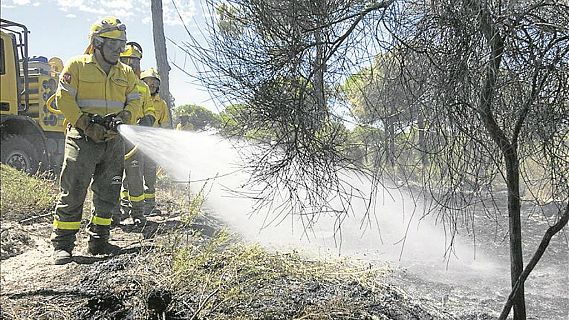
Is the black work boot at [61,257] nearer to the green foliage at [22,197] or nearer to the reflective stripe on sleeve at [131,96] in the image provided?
the reflective stripe on sleeve at [131,96]

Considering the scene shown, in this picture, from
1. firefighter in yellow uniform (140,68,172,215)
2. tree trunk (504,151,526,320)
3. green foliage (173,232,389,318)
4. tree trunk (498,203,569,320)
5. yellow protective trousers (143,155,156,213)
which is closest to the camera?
tree trunk (498,203,569,320)

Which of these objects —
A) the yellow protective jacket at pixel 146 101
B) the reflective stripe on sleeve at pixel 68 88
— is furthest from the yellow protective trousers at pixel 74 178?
the yellow protective jacket at pixel 146 101

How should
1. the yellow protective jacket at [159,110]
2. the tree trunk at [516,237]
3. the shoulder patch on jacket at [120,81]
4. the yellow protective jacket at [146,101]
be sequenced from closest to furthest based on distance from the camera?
1. the tree trunk at [516,237]
2. the shoulder patch on jacket at [120,81]
3. the yellow protective jacket at [146,101]
4. the yellow protective jacket at [159,110]

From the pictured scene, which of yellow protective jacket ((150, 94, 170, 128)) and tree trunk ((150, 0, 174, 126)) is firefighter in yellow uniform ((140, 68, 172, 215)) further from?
tree trunk ((150, 0, 174, 126))

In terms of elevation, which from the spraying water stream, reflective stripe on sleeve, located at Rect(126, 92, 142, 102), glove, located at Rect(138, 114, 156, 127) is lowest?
the spraying water stream

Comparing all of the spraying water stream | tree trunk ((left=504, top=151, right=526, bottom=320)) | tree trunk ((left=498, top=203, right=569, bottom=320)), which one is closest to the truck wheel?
the spraying water stream

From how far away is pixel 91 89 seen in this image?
A: 496cm

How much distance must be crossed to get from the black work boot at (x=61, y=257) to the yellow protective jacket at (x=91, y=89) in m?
1.16

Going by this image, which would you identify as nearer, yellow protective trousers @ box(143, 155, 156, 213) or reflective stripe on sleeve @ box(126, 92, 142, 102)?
reflective stripe on sleeve @ box(126, 92, 142, 102)

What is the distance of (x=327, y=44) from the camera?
3613mm

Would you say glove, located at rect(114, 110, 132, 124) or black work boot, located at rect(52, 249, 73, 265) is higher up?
glove, located at rect(114, 110, 132, 124)

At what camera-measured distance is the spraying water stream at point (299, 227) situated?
4.92 metres

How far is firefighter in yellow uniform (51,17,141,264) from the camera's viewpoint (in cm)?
480

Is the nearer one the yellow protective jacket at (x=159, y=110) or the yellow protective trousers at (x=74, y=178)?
the yellow protective trousers at (x=74, y=178)
